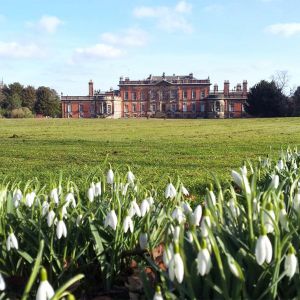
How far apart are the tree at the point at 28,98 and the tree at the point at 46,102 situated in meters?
0.90

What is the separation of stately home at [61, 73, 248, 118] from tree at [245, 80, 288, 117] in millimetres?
20512

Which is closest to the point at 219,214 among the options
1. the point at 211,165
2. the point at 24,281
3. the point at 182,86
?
the point at 24,281

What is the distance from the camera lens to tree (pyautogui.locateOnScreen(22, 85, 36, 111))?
91062 millimetres

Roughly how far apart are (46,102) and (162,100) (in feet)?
79.0

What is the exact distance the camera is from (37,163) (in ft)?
31.7

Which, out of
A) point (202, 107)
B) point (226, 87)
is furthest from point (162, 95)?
point (226, 87)

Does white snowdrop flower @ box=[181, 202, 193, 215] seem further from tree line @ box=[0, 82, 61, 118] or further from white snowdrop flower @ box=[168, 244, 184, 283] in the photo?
tree line @ box=[0, 82, 61, 118]

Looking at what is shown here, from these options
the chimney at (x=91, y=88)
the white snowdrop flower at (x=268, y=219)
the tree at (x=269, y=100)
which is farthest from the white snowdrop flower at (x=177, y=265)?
the chimney at (x=91, y=88)

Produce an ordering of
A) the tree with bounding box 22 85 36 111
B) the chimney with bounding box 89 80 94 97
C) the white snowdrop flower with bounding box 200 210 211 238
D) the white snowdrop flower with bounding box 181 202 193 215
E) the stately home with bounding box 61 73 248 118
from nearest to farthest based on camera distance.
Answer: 1. the white snowdrop flower with bounding box 200 210 211 238
2. the white snowdrop flower with bounding box 181 202 193 215
3. the tree with bounding box 22 85 36 111
4. the stately home with bounding box 61 73 248 118
5. the chimney with bounding box 89 80 94 97

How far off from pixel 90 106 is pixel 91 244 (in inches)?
3699

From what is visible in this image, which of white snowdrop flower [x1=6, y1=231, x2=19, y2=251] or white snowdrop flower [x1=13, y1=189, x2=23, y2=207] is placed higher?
white snowdrop flower [x1=13, y1=189, x2=23, y2=207]

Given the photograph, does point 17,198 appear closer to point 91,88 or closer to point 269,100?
point 269,100

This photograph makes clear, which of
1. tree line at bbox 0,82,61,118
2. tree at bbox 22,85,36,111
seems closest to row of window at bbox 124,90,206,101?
tree line at bbox 0,82,61,118

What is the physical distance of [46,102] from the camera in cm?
9106
